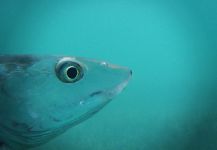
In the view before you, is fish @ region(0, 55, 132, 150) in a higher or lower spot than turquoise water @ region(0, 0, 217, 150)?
lower

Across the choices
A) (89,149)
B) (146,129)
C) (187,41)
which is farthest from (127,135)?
(187,41)

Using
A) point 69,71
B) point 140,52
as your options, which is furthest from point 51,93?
point 140,52

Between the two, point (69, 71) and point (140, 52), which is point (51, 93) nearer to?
point (69, 71)

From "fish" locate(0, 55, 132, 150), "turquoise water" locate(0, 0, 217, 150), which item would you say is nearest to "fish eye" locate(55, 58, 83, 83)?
"fish" locate(0, 55, 132, 150)

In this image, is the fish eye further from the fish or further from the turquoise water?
the turquoise water

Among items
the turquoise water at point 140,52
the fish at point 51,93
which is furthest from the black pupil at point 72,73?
the turquoise water at point 140,52

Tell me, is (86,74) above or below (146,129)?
below

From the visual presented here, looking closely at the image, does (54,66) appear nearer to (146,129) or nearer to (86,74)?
(86,74)
